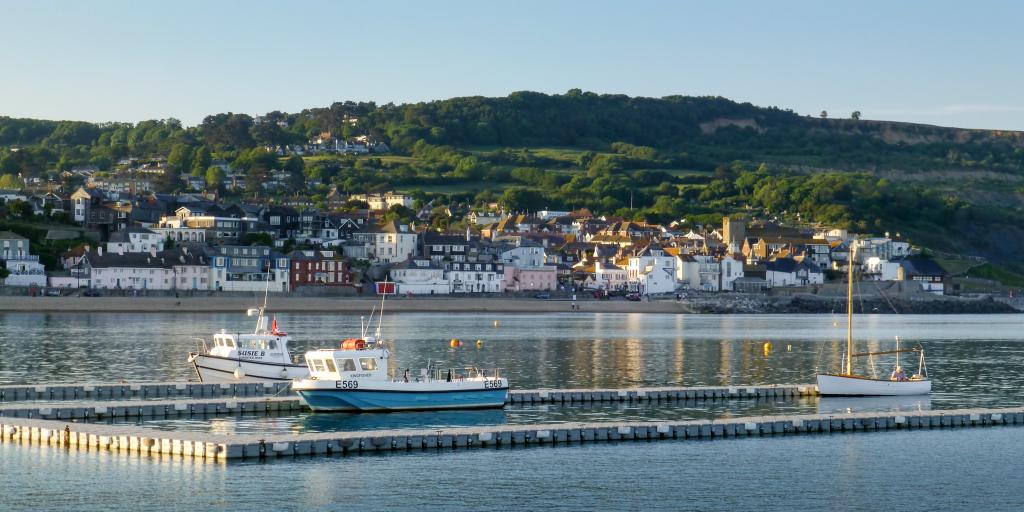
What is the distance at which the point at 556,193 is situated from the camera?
191000 mm

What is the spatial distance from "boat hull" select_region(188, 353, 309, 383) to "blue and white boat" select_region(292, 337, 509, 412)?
6733 millimetres

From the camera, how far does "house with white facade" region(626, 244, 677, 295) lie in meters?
130

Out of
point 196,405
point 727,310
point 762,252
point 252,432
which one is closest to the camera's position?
point 252,432

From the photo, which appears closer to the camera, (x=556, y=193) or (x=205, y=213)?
(x=205, y=213)

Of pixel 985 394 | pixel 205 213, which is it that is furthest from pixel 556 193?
pixel 985 394

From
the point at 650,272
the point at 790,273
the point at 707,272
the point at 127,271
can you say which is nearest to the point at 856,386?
the point at 127,271

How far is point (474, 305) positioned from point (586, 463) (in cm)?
8534

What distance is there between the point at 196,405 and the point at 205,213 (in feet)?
303

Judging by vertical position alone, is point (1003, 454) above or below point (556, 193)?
below

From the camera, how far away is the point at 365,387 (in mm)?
38406

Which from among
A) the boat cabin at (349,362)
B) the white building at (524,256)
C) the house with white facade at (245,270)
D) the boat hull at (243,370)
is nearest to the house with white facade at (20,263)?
the house with white facade at (245,270)

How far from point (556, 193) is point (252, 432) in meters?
157

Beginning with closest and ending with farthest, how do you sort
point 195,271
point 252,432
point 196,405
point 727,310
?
1. point 252,432
2. point 196,405
3. point 195,271
4. point 727,310

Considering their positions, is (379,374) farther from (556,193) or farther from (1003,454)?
(556,193)
